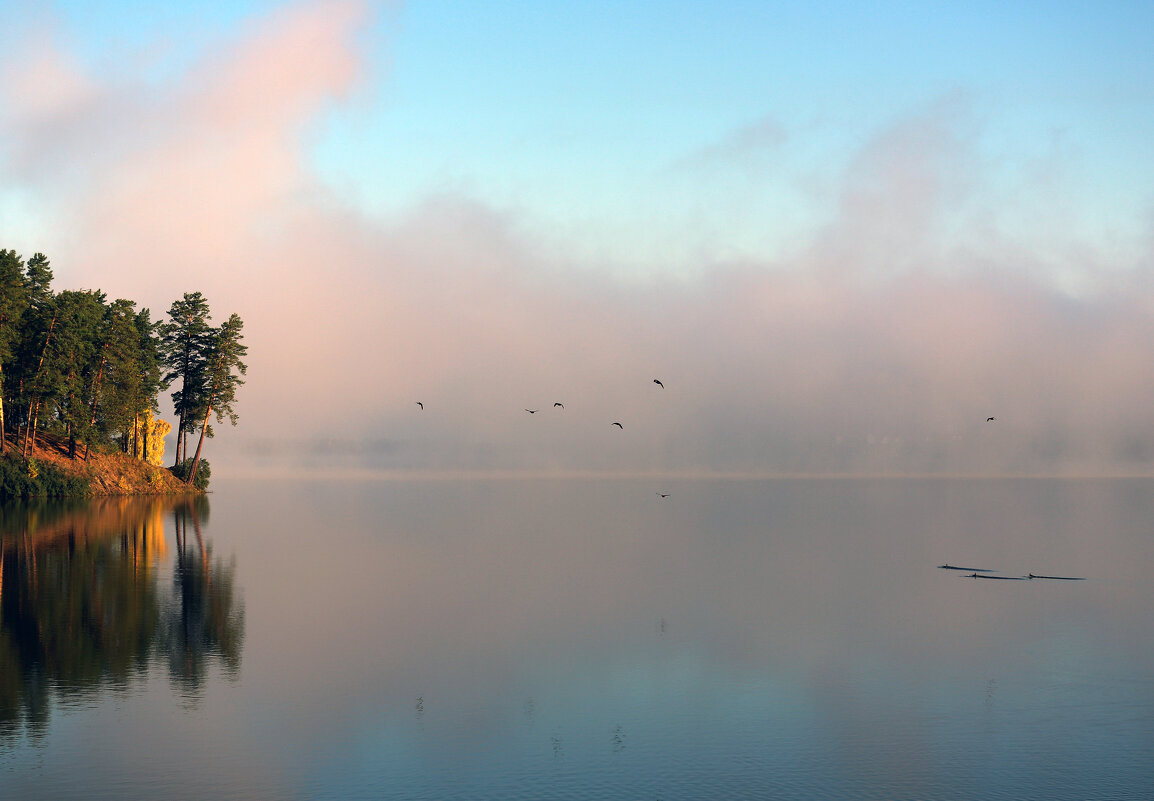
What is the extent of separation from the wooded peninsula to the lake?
4692cm

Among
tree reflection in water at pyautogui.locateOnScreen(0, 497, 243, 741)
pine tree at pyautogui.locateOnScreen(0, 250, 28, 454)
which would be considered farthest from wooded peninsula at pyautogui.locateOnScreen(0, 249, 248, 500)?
tree reflection in water at pyautogui.locateOnScreen(0, 497, 243, 741)

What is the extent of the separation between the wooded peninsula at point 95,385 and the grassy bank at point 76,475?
155 mm

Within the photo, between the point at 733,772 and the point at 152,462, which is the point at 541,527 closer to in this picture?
the point at 152,462

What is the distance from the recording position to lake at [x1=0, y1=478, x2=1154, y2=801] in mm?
27484

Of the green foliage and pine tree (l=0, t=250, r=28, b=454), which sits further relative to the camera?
the green foliage

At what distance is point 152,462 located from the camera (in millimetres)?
163500

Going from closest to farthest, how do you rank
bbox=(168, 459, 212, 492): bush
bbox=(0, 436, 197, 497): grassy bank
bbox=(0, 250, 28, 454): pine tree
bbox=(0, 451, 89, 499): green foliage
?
bbox=(0, 250, 28, 454): pine tree → bbox=(0, 451, 89, 499): green foliage → bbox=(0, 436, 197, 497): grassy bank → bbox=(168, 459, 212, 492): bush

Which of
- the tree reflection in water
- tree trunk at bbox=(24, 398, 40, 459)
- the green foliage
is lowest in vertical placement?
the tree reflection in water

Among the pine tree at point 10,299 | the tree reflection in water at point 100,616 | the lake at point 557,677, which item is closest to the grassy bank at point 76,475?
the pine tree at point 10,299

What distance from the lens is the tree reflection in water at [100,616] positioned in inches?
1371

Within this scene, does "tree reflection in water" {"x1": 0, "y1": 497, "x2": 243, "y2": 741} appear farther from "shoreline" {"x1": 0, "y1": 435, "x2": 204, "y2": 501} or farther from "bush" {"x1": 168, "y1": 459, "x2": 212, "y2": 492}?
"bush" {"x1": 168, "y1": 459, "x2": 212, "y2": 492}

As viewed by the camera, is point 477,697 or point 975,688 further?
point 975,688

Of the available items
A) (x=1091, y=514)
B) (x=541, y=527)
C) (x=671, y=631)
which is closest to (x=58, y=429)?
(x=541, y=527)

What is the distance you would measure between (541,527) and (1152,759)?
10265 cm
